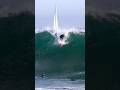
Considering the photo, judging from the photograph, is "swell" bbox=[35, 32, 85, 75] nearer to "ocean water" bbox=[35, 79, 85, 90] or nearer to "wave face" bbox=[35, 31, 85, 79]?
"wave face" bbox=[35, 31, 85, 79]

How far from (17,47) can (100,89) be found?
1.41 metres

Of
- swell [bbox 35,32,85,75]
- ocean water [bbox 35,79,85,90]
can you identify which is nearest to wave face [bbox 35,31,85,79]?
swell [bbox 35,32,85,75]

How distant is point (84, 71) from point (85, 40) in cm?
47

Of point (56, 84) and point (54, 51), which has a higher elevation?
point (54, 51)

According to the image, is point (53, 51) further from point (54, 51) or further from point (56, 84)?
point (56, 84)

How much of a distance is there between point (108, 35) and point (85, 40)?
358 mm

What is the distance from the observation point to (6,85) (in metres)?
32.3

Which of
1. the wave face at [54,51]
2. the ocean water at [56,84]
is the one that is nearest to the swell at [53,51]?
the wave face at [54,51]

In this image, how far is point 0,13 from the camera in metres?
32.3

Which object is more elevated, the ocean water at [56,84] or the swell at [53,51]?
the swell at [53,51]

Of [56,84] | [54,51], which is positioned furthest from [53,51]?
[56,84]

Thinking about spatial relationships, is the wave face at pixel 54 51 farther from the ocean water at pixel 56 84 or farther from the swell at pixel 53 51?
the ocean water at pixel 56 84

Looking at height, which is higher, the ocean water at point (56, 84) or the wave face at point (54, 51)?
the wave face at point (54, 51)

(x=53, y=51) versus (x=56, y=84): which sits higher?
(x=53, y=51)
